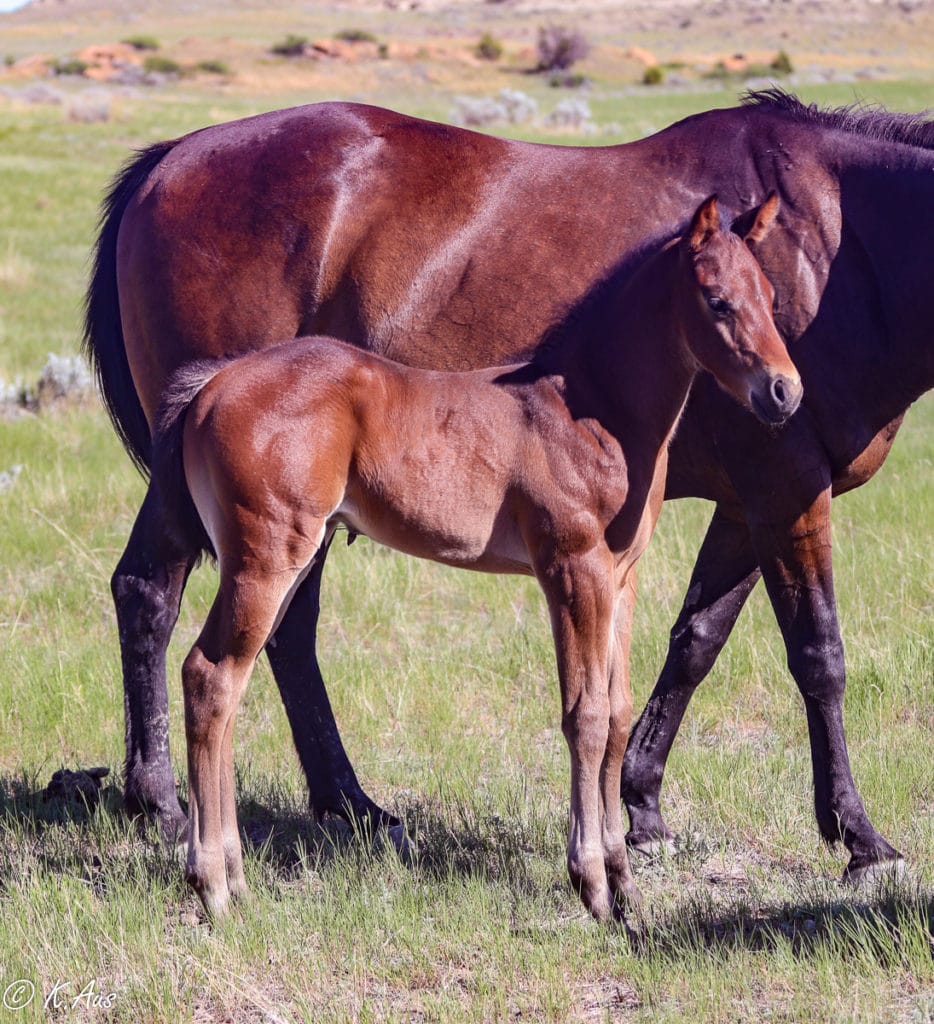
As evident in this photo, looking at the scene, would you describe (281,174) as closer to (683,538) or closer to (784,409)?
(784,409)

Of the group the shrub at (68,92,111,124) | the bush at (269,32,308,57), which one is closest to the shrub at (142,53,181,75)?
the bush at (269,32,308,57)

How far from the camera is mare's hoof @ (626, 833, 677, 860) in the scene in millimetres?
4398

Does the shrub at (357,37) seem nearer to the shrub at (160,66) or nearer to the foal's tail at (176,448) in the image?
the shrub at (160,66)

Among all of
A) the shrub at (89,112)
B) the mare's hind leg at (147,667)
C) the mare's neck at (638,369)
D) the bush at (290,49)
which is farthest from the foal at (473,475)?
the bush at (290,49)

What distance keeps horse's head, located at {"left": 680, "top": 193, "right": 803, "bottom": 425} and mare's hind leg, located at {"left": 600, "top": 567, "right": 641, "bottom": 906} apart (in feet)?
2.66

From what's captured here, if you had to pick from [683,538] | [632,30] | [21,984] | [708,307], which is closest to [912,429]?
[683,538]

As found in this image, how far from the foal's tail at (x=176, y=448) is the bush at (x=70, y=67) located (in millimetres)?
63485

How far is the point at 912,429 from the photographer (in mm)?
10656

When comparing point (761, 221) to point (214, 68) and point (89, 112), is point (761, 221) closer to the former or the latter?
point (89, 112)

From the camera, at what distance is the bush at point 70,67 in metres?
61.9

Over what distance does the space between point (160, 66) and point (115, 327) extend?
62989 mm

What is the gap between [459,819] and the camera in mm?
4562

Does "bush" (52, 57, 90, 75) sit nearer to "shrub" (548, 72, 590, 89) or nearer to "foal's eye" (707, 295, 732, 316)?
"shrub" (548, 72, 590, 89)

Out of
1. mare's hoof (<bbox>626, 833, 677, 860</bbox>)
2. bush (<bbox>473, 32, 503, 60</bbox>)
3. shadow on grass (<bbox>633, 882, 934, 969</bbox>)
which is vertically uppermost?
shadow on grass (<bbox>633, 882, 934, 969</bbox>)
